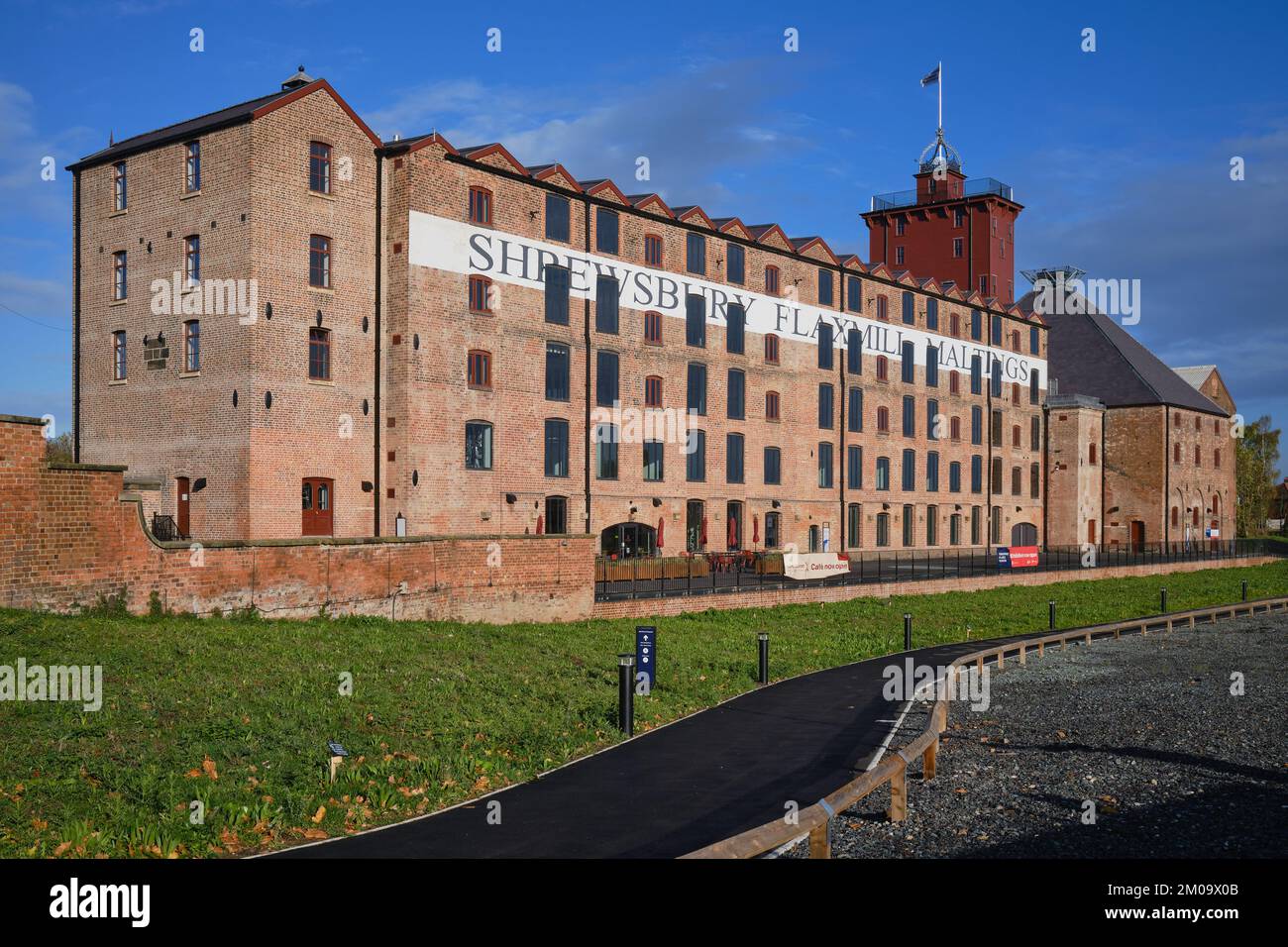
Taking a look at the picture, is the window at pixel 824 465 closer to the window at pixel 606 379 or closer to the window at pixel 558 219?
the window at pixel 606 379

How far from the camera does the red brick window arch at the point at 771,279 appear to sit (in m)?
47.7

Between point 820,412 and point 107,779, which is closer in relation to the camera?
→ point 107,779

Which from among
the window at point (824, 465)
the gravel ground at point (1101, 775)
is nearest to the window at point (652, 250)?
the window at point (824, 465)

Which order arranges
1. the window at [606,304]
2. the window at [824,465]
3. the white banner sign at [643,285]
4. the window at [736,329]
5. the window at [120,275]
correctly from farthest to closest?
the window at [824,465], the window at [736,329], the window at [606,304], the white banner sign at [643,285], the window at [120,275]

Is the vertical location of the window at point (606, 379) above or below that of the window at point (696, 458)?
above

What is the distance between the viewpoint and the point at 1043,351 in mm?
67875

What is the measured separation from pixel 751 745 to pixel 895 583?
23.9 metres

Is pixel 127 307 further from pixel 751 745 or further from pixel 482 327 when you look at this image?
pixel 751 745

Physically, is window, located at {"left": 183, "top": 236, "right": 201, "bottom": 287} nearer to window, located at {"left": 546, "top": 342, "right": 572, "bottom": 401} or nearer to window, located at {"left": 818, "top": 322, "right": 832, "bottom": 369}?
window, located at {"left": 546, "top": 342, "right": 572, "bottom": 401}

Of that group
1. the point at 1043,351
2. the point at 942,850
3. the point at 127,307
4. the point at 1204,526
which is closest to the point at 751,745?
the point at 942,850

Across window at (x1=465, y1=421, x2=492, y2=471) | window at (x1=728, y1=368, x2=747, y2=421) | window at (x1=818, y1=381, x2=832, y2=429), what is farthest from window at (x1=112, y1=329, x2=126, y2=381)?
window at (x1=818, y1=381, x2=832, y2=429)

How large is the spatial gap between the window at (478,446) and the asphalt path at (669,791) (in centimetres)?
1891

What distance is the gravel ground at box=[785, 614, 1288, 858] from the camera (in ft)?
35.8

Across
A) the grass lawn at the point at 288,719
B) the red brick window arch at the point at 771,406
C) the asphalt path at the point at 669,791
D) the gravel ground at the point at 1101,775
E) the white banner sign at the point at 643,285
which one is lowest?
the gravel ground at the point at 1101,775
